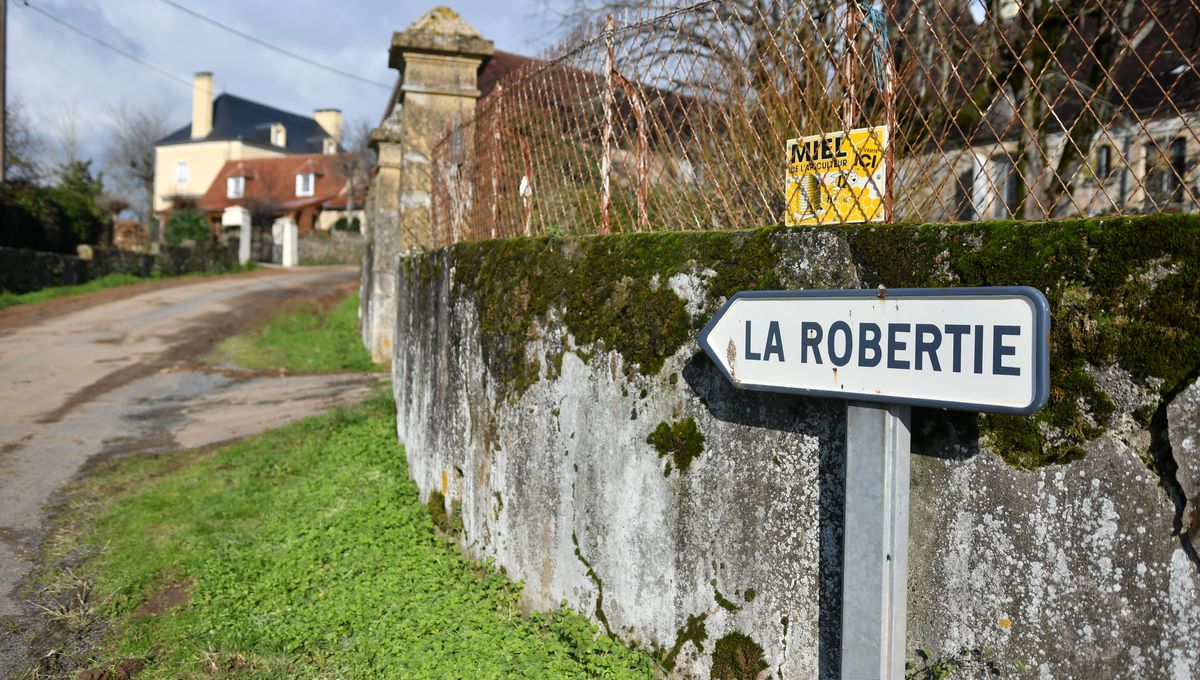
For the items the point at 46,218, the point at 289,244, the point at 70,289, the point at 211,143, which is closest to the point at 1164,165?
the point at 70,289

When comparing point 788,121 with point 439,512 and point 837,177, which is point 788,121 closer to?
point 837,177

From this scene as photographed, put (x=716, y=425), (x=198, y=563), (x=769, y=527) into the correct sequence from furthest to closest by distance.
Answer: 1. (x=198, y=563)
2. (x=716, y=425)
3. (x=769, y=527)

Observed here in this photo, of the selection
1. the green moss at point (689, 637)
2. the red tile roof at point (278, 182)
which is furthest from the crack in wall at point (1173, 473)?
the red tile roof at point (278, 182)

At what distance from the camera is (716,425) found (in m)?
2.79

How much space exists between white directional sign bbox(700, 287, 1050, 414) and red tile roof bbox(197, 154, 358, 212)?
46.0 m

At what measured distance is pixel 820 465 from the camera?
8.14 feet

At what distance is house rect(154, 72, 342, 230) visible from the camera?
52.9m

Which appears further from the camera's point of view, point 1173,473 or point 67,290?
point 67,290

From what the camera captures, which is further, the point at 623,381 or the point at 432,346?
the point at 432,346

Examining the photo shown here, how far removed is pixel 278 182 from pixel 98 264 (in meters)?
28.7

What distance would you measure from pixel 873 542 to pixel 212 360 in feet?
39.1

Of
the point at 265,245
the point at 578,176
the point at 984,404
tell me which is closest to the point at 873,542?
the point at 984,404

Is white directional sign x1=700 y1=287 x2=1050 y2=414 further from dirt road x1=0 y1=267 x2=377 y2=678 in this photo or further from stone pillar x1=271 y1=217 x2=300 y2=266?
stone pillar x1=271 y1=217 x2=300 y2=266

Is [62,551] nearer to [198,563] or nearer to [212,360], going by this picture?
[198,563]
